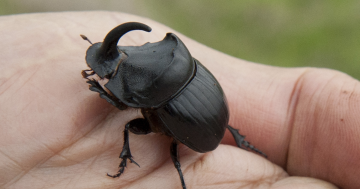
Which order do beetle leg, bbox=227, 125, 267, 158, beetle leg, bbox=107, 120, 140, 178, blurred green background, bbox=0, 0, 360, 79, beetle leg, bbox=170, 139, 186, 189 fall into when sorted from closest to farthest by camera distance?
beetle leg, bbox=107, 120, 140, 178 < beetle leg, bbox=170, 139, 186, 189 < beetle leg, bbox=227, 125, 267, 158 < blurred green background, bbox=0, 0, 360, 79

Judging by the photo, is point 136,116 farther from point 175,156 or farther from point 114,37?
A: point 114,37

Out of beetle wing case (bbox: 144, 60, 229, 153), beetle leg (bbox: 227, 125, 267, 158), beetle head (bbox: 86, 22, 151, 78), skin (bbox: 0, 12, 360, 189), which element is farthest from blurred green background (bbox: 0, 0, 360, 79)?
beetle head (bbox: 86, 22, 151, 78)

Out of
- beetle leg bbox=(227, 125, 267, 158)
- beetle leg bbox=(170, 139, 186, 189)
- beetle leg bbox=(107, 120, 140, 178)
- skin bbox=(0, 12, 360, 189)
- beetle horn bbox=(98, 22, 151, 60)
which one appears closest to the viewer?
beetle horn bbox=(98, 22, 151, 60)

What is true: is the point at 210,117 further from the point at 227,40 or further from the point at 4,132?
the point at 227,40

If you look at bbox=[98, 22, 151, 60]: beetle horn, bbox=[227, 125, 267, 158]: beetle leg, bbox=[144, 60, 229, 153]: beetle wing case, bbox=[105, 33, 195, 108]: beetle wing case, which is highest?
bbox=[98, 22, 151, 60]: beetle horn

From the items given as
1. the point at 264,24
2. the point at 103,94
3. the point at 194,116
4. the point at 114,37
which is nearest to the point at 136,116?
the point at 103,94

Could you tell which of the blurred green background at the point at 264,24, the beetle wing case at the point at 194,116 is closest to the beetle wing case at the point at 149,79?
the beetle wing case at the point at 194,116

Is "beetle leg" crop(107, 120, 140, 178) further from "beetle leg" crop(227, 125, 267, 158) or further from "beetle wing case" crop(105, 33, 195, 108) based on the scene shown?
"beetle leg" crop(227, 125, 267, 158)

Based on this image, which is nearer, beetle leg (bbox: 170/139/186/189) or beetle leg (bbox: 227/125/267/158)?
beetle leg (bbox: 170/139/186/189)
